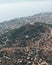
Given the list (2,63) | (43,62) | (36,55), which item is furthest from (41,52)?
(2,63)

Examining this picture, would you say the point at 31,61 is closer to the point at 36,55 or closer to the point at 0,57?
the point at 36,55

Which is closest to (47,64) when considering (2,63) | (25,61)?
(25,61)

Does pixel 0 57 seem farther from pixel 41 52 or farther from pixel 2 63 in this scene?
pixel 41 52

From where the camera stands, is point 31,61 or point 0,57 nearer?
point 31,61

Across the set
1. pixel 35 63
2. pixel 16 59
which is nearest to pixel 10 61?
pixel 16 59

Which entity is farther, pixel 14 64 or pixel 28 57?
pixel 28 57

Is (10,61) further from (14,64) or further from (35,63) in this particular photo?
(35,63)

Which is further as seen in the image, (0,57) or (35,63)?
(0,57)
